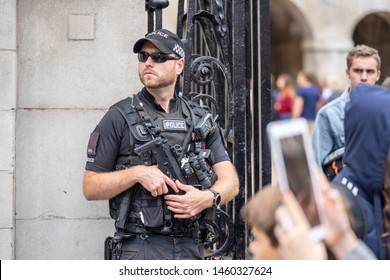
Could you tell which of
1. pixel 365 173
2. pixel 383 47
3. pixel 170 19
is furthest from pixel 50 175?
pixel 383 47

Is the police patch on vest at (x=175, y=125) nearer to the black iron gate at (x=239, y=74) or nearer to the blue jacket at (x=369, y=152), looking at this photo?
the black iron gate at (x=239, y=74)

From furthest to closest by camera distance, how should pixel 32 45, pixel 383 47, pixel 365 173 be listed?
pixel 383 47, pixel 32 45, pixel 365 173

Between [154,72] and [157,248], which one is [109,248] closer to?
[157,248]

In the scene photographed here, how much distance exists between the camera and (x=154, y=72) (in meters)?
5.73

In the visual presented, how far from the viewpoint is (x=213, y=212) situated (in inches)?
227

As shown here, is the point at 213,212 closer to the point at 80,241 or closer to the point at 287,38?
the point at 80,241

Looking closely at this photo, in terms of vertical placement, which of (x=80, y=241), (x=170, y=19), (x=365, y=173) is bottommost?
(x=80, y=241)

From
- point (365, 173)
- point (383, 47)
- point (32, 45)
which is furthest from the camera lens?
point (383, 47)

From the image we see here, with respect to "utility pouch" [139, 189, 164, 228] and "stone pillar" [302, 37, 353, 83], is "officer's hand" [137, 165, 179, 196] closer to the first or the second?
"utility pouch" [139, 189, 164, 228]

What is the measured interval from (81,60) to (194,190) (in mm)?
1209

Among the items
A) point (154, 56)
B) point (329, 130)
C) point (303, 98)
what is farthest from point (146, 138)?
point (303, 98)

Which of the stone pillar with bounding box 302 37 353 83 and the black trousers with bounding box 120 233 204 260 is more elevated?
the stone pillar with bounding box 302 37 353 83

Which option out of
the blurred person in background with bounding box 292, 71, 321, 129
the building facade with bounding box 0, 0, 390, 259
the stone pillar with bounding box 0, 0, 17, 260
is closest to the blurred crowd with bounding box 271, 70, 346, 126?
the blurred person in background with bounding box 292, 71, 321, 129

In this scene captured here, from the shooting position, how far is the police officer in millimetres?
5574
